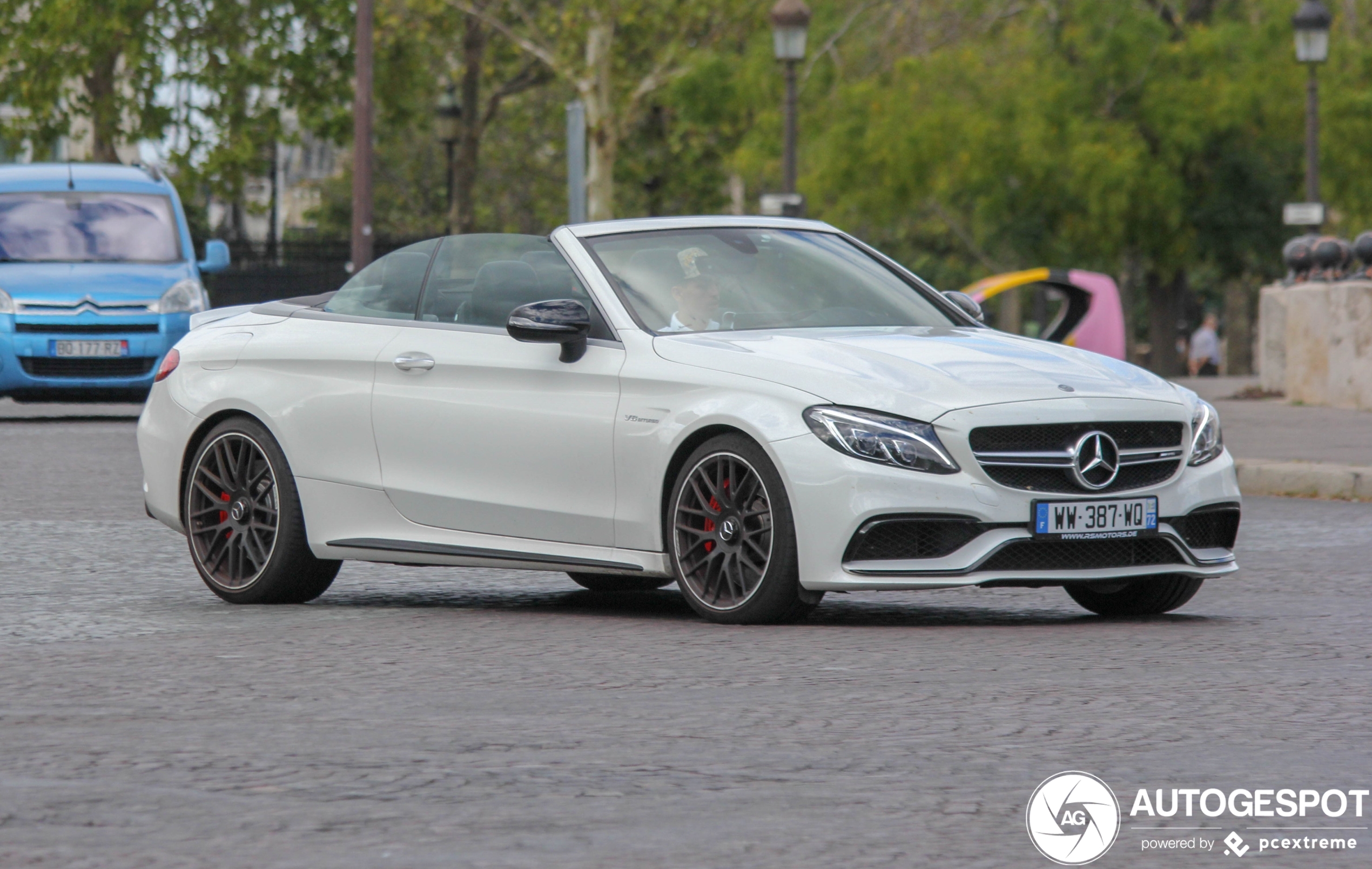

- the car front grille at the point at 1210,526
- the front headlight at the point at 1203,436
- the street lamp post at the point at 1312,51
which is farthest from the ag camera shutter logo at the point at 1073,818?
the street lamp post at the point at 1312,51

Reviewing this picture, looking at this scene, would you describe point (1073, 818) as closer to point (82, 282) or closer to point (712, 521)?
point (712, 521)

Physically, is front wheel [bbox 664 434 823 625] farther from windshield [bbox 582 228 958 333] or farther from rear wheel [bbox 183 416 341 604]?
rear wheel [bbox 183 416 341 604]

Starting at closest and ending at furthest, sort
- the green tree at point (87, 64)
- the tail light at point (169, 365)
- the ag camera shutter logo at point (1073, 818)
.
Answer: the ag camera shutter logo at point (1073, 818) → the tail light at point (169, 365) → the green tree at point (87, 64)

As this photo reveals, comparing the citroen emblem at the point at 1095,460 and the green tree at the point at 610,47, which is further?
the green tree at the point at 610,47

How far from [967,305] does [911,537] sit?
6.47 feet

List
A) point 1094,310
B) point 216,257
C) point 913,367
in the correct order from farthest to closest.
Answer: point 1094,310, point 216,257, point 913,367

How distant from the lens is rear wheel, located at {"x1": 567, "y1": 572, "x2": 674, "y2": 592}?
9539 millimetres

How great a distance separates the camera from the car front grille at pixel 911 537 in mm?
7699

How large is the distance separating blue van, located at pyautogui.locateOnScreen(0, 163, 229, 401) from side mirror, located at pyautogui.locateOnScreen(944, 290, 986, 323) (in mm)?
12556

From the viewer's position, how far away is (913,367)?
790 centimetres

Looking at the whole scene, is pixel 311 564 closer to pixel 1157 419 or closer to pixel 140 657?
pixel 140 657

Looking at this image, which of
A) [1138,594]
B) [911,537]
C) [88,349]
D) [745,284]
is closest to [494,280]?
[745,284]

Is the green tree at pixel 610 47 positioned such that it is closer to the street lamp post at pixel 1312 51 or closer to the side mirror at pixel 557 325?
the street lamp post at pixel 1312 51

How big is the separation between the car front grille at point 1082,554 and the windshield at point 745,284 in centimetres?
128
